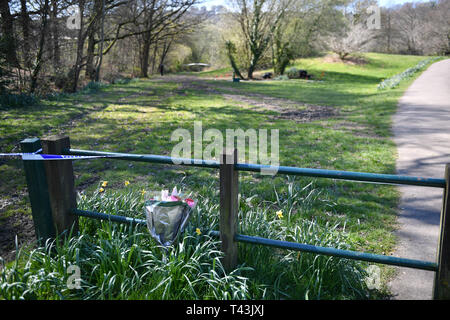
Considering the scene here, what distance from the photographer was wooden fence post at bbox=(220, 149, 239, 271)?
2.66m

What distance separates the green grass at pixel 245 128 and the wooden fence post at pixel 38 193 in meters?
1.35

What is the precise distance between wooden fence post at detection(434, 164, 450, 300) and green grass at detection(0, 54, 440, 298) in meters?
0.95

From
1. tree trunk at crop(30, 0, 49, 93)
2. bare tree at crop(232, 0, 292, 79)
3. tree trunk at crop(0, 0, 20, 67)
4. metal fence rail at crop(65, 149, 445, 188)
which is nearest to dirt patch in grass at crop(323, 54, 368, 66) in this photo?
bare tree at crop(232, 0, 292, 79)

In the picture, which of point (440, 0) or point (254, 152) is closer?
point (254, 152)

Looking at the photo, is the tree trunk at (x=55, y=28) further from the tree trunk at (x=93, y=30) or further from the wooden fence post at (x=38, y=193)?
the wooden fence post at (x=38, y=193)

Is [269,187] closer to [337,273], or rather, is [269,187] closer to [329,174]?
[337,273]

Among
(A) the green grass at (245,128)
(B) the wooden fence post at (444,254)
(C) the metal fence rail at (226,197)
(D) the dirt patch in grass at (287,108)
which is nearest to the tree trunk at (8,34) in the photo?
(A) the green grass at (245,128)

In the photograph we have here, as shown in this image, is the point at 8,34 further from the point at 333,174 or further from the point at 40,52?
the point at 333,174

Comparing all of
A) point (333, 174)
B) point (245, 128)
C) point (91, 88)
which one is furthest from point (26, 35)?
point (333, 174)

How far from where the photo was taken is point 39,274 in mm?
2650

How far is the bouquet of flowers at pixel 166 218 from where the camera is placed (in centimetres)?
293

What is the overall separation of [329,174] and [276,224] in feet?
4.42

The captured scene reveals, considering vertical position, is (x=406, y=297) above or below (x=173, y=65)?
below
